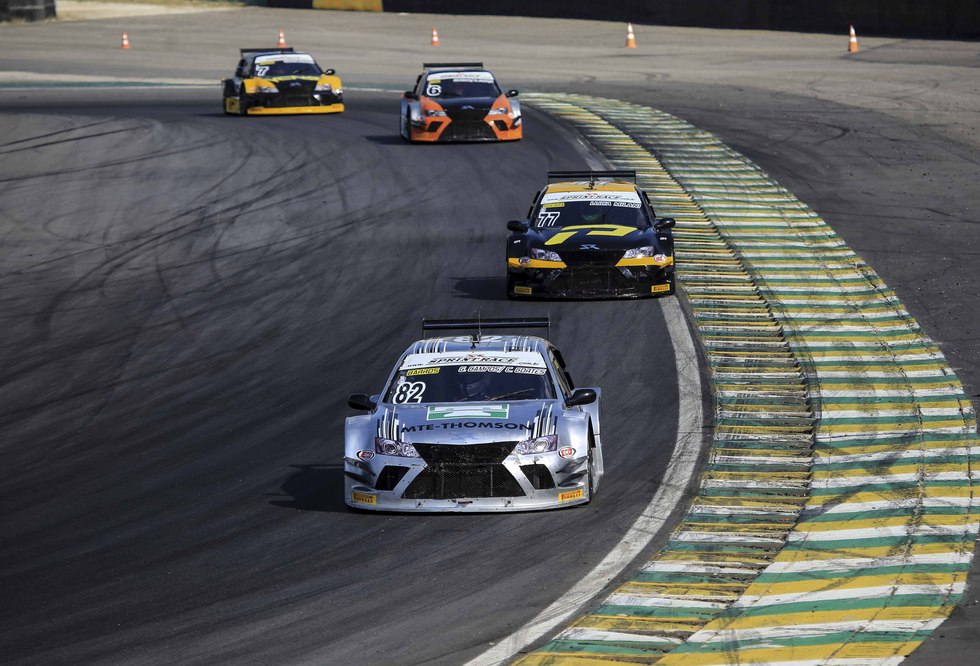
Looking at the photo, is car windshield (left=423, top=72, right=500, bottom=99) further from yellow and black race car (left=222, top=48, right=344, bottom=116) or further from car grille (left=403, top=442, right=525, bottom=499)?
car grille (left=403, top=442, right=525, bottom=499)

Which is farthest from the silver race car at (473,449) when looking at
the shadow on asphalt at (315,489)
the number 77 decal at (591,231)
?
the number 77 decal at (591,231)

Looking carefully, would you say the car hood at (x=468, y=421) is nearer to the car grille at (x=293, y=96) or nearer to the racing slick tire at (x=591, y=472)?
the racing slick tire at (x=591, y=472)

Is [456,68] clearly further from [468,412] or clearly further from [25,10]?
[25,10]

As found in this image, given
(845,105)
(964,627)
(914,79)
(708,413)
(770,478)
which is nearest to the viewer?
(964,627)

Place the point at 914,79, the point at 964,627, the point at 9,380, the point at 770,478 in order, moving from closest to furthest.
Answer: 1. the point at 964,627
2. the point at 770,478
3. the point at 9,380
4. the point at 914,79

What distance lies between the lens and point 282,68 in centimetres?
3816

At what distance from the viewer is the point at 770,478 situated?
13781mm

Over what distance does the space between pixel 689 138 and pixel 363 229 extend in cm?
945

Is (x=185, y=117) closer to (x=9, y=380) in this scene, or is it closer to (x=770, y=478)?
(x=9, y=380)

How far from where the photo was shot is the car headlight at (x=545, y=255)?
21125 mm

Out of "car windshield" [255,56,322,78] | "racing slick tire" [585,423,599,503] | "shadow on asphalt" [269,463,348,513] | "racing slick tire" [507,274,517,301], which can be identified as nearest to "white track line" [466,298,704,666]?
"racing slick tire" [585,423,599,503]

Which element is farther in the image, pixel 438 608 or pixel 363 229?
pixel 363 229

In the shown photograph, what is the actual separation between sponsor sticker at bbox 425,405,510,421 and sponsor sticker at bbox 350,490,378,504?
2.53 feet

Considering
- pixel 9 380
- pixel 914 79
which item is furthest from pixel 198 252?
pixel 914 79
